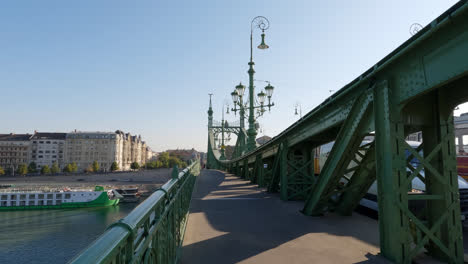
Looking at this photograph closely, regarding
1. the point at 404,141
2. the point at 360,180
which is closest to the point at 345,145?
the point at 404,141

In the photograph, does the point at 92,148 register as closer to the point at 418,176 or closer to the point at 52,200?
the point at 52,200

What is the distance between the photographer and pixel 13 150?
327ft

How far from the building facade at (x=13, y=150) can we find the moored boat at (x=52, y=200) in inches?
2472

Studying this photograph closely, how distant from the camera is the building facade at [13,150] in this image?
98.2 meters

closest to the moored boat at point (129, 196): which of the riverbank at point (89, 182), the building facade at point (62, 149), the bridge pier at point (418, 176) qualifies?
the riverbank at point (89, 182)

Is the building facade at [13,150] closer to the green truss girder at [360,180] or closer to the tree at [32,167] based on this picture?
the tree at [32,167]

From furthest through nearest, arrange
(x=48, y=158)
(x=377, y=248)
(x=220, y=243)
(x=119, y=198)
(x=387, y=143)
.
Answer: (x=48, y=158) → (x=119, y=198) → (x=220, y=243) → (x=377, y=248) → (x=387, y=143)

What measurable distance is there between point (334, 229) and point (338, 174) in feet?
4.25

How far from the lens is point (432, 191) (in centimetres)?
434

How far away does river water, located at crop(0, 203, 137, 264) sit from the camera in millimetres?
Answer: 23647

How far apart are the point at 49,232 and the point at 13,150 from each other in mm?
91662

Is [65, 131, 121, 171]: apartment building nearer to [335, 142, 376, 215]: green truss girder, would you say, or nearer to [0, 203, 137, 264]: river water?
[0, 203, 137, 264]: river water

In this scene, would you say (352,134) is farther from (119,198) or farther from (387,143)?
(119,198)

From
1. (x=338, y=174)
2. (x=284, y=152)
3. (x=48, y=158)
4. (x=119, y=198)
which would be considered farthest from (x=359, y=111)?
(x=48, y=158)
